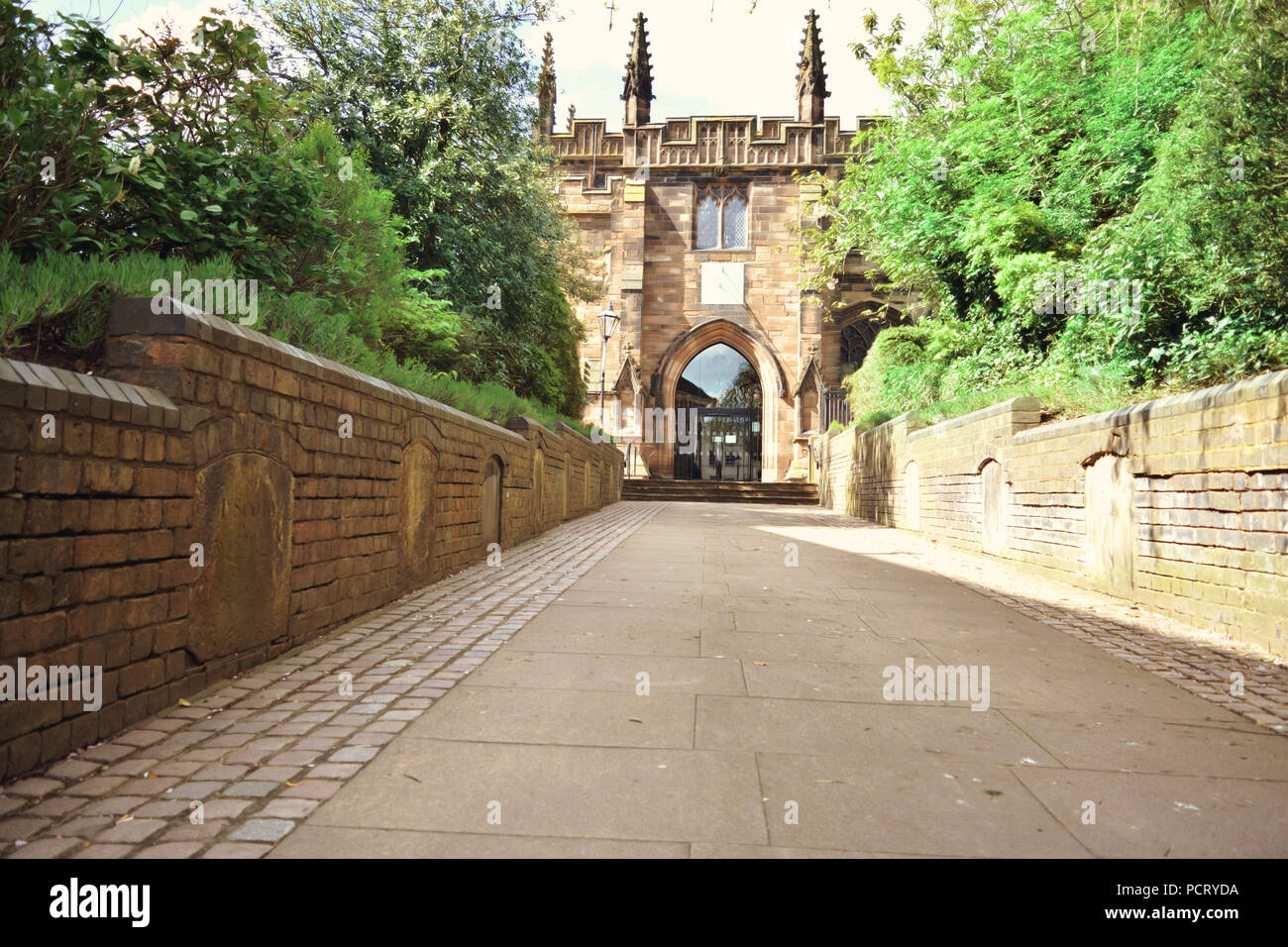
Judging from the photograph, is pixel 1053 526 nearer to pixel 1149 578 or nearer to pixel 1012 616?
pixel 1149 578

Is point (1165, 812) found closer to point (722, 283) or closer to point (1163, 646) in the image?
point (1163, 646)

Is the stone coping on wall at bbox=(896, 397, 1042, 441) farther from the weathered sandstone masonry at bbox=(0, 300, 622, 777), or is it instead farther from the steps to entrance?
the steps to entrance

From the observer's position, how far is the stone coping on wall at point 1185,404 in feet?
16.5

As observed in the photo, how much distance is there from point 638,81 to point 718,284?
356 inches

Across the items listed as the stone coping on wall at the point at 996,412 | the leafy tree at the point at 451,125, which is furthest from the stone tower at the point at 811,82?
the stone coping on wall at the point at 996,412

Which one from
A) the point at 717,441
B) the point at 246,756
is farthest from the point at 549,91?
the point at 246,756

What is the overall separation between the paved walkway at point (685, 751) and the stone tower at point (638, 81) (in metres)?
30.4

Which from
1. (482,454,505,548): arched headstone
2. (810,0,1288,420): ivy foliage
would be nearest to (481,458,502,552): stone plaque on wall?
(482,454,505,548): arched headstone

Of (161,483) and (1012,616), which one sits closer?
(161,483)

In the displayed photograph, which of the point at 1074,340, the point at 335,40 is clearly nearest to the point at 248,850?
the point at 1074,340

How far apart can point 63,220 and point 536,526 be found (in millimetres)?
8900

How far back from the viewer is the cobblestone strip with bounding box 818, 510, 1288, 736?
4.04m

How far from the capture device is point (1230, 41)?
793cm

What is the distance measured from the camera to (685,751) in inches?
119
